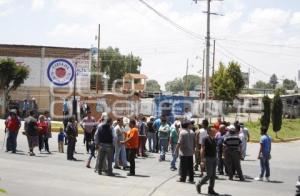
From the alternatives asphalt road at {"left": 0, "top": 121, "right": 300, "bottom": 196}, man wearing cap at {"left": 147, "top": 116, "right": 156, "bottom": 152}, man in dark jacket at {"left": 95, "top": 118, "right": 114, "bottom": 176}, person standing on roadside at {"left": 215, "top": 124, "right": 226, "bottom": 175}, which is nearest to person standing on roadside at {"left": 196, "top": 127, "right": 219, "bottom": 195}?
asphalt road at {"left": 0, "top": 121, "right": 300, "bottom": 196}

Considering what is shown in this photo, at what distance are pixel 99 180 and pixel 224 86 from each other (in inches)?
2213

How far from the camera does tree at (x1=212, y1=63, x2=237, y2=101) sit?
70.1m

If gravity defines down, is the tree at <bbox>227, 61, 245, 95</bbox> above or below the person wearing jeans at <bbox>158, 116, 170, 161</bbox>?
above

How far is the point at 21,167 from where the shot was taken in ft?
56.3

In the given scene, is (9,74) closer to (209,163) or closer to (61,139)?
(61,139)

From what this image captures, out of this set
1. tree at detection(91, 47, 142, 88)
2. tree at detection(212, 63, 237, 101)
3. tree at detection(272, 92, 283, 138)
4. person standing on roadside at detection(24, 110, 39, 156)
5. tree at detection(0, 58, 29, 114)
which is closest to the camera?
person standing on roadside at detection(24, 110, 39, 156)

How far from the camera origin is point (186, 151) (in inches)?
607

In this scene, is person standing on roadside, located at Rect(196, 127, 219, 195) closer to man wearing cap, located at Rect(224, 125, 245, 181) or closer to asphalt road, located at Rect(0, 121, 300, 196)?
asphalt road, located at Rect(0, 121, 300, 196)

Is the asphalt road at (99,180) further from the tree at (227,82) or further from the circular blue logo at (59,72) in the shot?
the tree at (227,82)

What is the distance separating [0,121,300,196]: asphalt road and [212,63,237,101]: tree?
160 feet

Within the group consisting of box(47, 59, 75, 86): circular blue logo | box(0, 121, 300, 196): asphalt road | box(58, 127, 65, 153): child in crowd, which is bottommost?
box(0, 121, 300, 196): asphalt road

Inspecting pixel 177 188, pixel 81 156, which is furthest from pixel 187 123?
pixel 81 156

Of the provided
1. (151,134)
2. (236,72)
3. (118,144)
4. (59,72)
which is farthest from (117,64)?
(118,144)

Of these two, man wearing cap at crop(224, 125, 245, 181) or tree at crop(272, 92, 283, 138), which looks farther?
tree at crop(272, 92, 283, 138)
